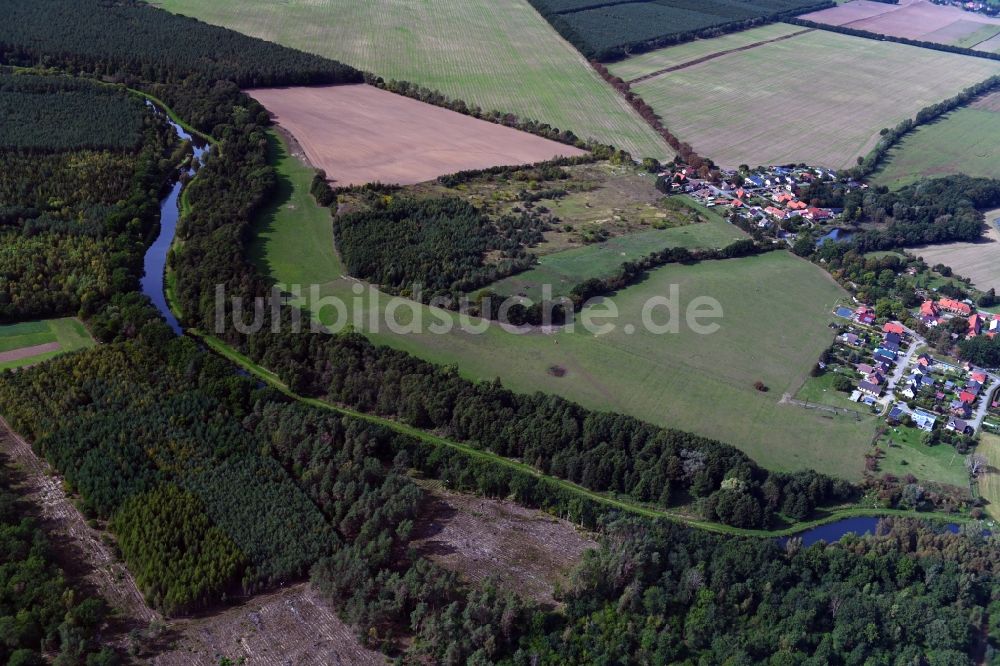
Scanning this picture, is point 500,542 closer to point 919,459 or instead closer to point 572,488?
point 572,488

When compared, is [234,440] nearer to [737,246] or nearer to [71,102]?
[737,246]

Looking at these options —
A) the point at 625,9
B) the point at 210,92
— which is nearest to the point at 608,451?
the point at 210,92

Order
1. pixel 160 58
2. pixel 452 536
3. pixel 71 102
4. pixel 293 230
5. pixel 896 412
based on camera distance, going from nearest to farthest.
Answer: pixel 452 536, pixel 896 412, pixel 293 230, pixel 71 102, pixel 160 58

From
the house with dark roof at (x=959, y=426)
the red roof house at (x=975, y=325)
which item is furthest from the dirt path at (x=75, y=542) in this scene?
the red roof house at (x=975, y=325)

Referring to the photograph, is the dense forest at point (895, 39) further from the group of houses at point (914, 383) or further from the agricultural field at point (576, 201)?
the group of houses at point (914, 383)

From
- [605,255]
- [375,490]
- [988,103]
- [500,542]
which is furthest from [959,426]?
[988,103]

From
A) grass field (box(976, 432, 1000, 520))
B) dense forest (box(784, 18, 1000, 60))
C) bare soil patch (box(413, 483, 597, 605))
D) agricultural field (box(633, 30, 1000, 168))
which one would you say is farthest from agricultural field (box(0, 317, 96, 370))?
dense forest (box(784, 18, 1000, 60))

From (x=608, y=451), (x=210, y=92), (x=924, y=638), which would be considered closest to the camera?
(x=924, y=638)
